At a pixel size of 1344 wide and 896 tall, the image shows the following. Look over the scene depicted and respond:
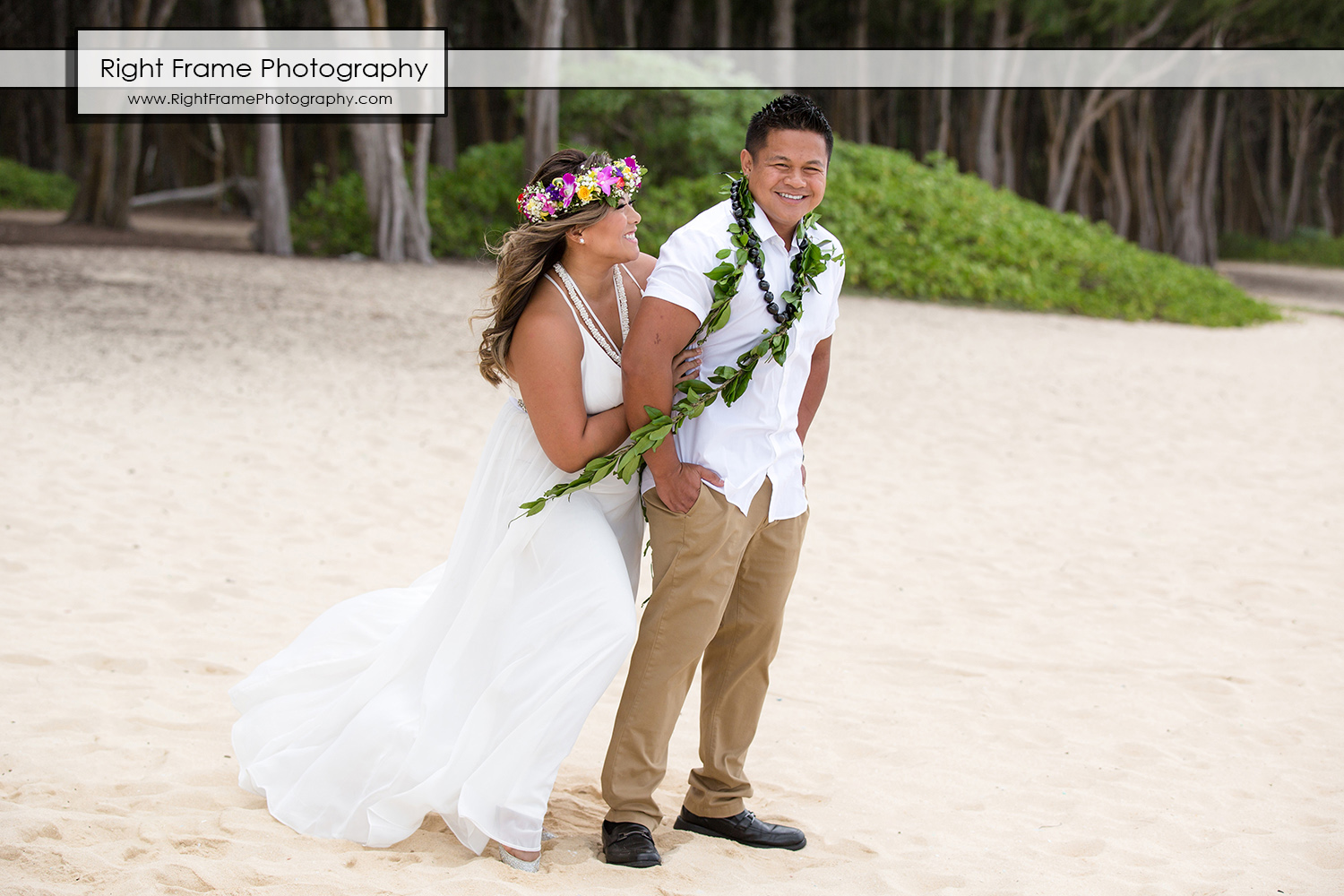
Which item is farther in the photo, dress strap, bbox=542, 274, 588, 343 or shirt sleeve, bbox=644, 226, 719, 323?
dress strap, bbox=542, 274, 588, 343

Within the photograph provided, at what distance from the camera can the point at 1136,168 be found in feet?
106

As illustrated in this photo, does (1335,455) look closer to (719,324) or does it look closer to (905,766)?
(905,766)

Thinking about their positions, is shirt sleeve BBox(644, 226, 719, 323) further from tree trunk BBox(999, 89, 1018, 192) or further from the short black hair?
tree trunk BBox(999, 89, 1018, 192)

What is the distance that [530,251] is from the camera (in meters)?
3.10

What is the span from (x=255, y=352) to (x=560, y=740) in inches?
356

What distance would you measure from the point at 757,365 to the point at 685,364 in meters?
0.20

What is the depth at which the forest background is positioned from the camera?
19016 mm

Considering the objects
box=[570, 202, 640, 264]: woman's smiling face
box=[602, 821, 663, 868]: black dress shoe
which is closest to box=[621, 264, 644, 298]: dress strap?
box=[570, 202, 640, 264]: woman's smiling face

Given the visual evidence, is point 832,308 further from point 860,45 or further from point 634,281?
point 860,45

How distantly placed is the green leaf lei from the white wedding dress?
159mm

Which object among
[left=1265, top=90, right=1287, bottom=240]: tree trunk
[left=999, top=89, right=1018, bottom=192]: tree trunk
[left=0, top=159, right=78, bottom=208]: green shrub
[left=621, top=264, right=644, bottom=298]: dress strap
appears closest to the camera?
[left=621, top=264, right=644, bottom=298]: dress strap

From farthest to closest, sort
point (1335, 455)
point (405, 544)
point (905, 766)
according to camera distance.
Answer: point (1335, 455) < point (405, 544) < point (905, 766)

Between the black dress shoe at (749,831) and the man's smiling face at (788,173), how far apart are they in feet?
5.62

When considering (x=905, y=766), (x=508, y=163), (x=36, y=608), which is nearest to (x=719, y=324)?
(x=905, y=766)
